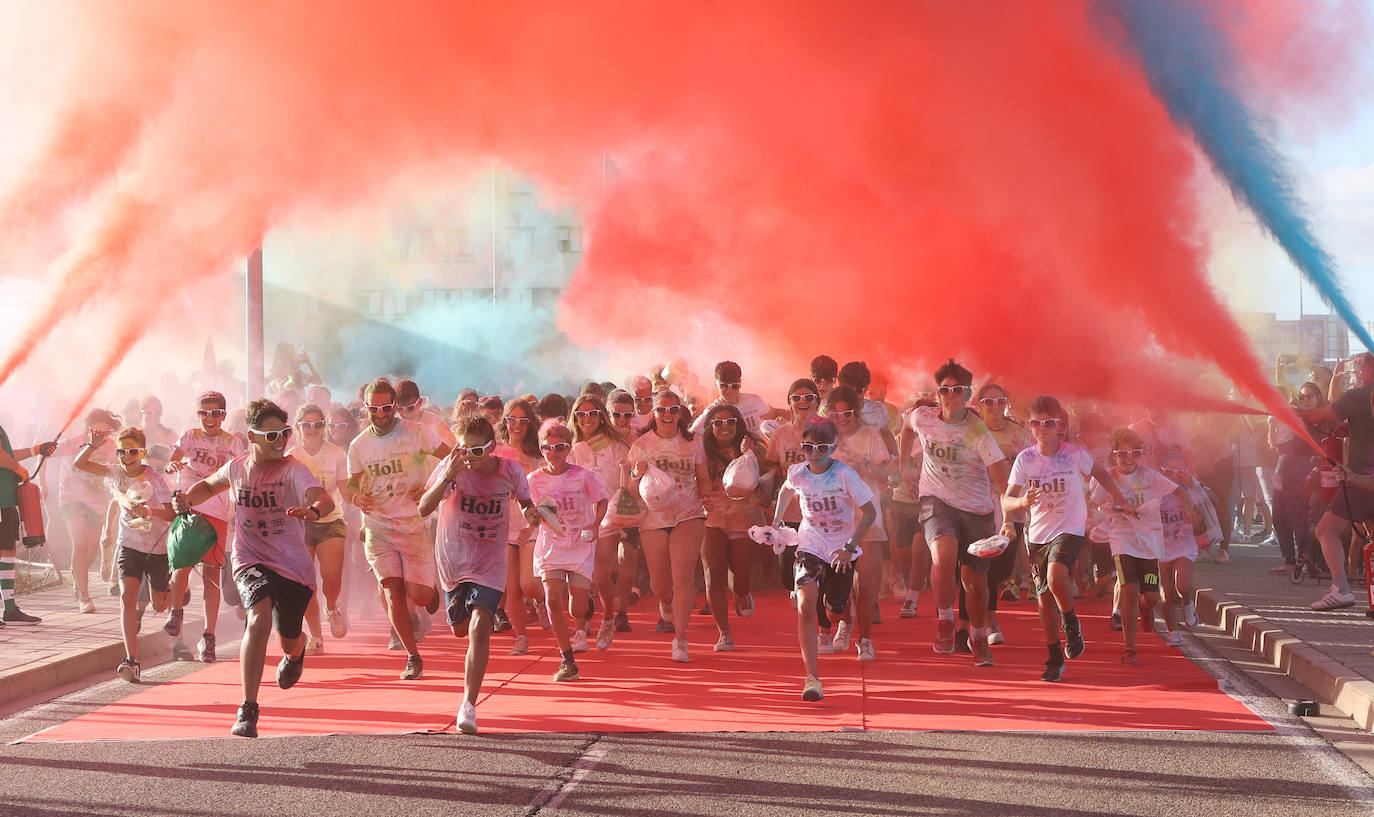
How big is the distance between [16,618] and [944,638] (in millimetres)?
7046

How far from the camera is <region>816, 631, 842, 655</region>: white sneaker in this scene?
10188 millimetres

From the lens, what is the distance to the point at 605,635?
10.5 meters

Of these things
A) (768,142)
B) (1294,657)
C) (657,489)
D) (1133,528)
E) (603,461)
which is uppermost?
(768,142)

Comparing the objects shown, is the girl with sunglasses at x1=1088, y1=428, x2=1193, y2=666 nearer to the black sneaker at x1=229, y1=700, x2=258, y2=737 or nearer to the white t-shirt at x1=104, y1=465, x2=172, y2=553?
the black sneaker at x1=229, y1=700, x2=258, y2=737

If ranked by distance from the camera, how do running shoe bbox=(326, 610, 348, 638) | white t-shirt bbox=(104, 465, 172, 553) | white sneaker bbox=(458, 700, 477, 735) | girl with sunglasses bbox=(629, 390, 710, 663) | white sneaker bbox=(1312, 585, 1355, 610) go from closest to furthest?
white sneaker bbox=(458, 700, 477, 735), white t-shirt bbox=(104, 465, 172, 553), girl with sunglasses bbox=(629, 390, 710, 663), running shoe bbox=(326, 610, 348, 638), white sneaker bbox=(1312, 585, 1355, 610)

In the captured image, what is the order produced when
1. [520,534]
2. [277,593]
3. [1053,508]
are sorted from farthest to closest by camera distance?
[520,534] < [1053,508] < [277,593]

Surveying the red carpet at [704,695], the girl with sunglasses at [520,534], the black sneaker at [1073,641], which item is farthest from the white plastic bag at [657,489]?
the black sneaker at [1073,641]

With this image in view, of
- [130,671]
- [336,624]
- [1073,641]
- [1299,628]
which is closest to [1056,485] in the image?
[1073,641]

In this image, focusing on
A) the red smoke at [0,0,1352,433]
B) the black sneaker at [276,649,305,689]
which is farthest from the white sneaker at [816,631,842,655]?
the black sneaker at [276,649,305,689]

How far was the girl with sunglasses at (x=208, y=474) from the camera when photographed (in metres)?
10.1

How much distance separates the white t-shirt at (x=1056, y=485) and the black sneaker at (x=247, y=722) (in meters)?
4.64

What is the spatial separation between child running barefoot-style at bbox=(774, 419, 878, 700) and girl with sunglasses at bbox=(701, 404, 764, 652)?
5.02ft

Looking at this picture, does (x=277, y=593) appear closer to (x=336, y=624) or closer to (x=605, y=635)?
(x=336, y=624)

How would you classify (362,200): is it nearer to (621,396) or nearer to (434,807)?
(621,396)
